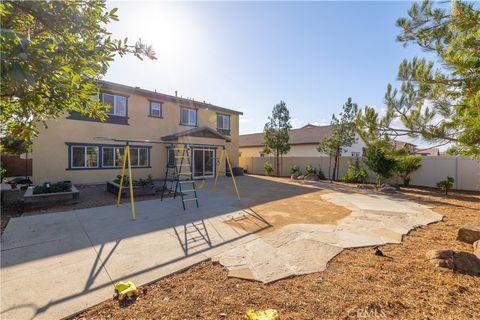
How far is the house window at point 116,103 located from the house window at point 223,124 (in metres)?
7.00

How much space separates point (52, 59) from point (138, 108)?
13331mm

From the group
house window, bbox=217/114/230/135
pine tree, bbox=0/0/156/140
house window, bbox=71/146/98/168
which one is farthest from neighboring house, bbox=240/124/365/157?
pine tree, bbox=0/0/156/140

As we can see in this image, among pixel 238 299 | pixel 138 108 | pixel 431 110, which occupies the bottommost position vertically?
pixel 238 299

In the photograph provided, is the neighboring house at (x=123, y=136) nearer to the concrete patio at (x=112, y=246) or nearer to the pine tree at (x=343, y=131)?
the concrete patio at (x=112, y=246)

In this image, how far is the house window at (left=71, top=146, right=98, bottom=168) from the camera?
11.6 metres

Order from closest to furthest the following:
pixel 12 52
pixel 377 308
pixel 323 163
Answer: pixel 12 52 < pixel 377 308 < pixel 323 163

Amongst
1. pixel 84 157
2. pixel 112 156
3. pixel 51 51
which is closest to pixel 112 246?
pixel 51 51

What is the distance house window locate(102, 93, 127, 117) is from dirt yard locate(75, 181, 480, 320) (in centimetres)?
1218

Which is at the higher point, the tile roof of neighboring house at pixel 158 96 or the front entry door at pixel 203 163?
the tile roof of neighboring house at pixel 158 96

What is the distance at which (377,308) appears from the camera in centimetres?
260

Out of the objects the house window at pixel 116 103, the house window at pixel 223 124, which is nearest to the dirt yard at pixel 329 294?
the house window at pixel 116 103

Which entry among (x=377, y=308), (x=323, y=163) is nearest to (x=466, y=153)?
(x=377, y=308)

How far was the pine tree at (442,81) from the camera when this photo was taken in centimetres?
438

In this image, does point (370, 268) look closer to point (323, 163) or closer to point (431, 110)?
point (431, 110)
